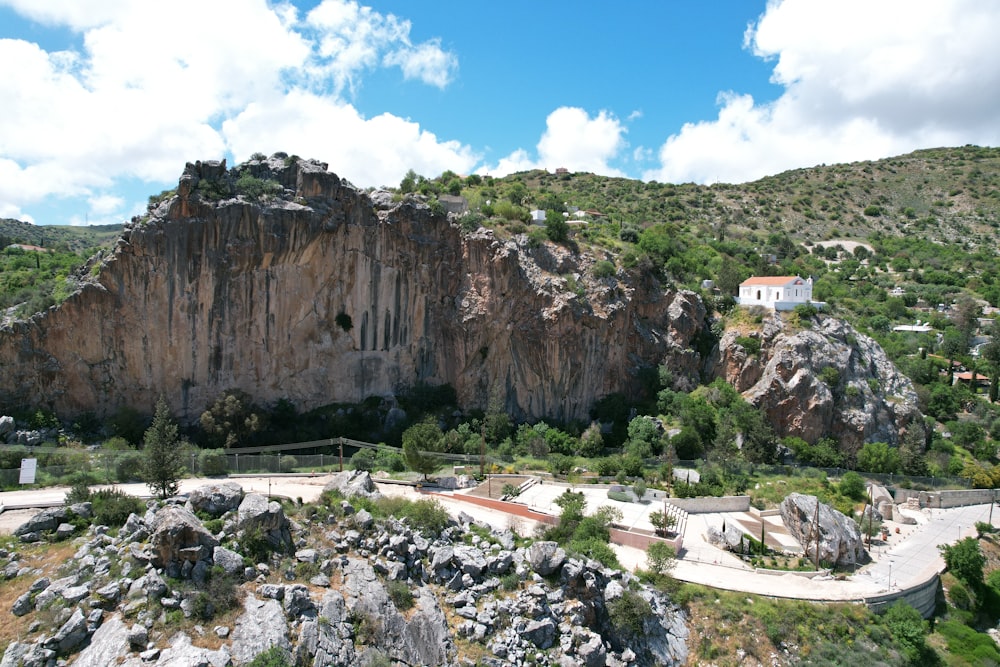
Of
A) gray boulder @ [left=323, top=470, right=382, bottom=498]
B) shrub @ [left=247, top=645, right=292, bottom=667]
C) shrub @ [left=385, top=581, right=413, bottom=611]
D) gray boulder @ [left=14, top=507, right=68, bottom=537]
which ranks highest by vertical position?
gray boulder @ [left=14, top=507, right=68, bottom=537]

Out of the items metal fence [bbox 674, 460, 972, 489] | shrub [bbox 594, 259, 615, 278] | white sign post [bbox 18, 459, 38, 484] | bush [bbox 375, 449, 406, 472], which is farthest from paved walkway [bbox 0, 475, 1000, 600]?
shrub [bbox 594, 259, 615, 278]

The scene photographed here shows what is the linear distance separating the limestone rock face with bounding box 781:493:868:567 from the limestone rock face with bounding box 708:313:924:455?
33.9 feet

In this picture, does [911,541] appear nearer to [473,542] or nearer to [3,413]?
[473,542]

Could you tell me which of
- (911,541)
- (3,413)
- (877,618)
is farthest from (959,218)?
(3,413)

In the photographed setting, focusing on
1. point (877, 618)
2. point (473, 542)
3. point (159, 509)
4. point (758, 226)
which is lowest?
→ point (877, 618)

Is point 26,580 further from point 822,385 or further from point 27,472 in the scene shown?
point 822,385

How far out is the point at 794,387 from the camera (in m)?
35.2

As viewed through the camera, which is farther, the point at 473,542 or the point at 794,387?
the point at 794,387

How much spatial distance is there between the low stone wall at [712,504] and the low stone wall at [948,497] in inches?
373

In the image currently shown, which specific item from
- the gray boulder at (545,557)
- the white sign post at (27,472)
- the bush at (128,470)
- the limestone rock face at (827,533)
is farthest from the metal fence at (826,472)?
the white sign post at (27,472)

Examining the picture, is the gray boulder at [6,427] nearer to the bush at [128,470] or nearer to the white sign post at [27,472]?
the white sign post at [27,472]

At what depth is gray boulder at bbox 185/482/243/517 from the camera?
2012 centimetres

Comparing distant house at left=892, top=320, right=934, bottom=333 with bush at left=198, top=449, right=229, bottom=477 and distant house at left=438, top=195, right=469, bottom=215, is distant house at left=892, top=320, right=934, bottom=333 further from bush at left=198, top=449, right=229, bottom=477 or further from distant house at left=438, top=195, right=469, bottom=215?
bush at left=198, top=449, right=229, bottom=477

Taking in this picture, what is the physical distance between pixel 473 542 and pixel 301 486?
876 centimetres
